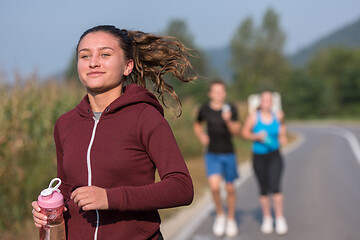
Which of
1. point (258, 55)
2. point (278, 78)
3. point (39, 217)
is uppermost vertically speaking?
point (39, 217)

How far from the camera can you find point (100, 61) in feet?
6.97

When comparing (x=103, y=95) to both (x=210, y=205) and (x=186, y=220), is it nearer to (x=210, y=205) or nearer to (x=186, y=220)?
(x=186, y=220)

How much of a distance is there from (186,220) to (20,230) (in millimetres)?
2664

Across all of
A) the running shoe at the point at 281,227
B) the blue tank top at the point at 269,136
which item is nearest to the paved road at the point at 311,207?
the running shoe at the point at 281,227

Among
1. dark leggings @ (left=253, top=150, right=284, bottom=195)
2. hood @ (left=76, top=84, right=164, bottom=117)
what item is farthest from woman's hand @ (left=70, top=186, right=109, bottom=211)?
dark leggings @ (left=253, top=150, right=284, bottom=195)

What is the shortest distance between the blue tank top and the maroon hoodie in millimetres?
4587

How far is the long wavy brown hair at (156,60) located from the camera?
2.46 m

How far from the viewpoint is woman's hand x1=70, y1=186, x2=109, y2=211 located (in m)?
1.82

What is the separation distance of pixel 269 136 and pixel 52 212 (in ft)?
16.1

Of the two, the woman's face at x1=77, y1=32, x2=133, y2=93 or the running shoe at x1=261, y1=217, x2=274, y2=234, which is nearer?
the woman's face at x1=77, y1=32, x2=133, y2=93

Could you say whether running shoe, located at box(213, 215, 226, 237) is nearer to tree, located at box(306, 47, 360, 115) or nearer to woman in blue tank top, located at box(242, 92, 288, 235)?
woman in blue tank top, located at box(242, 92, 288, 235)

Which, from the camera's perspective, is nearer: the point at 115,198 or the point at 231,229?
the point at 115,198

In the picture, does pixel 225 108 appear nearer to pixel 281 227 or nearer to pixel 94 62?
pixel 281 227

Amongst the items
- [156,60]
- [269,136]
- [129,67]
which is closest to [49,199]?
[129,67]
